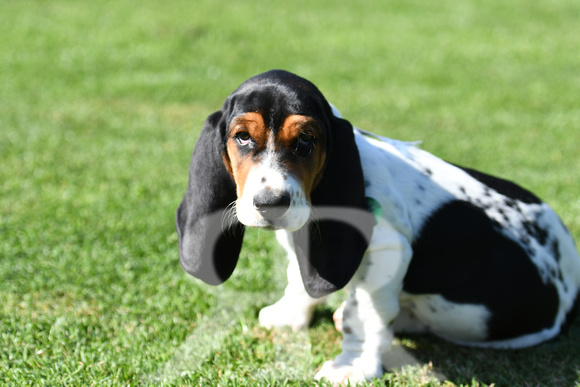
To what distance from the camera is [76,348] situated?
3.96 meters

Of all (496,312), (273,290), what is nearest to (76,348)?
(273,290)

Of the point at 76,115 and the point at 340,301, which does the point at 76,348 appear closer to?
the point at 340,301

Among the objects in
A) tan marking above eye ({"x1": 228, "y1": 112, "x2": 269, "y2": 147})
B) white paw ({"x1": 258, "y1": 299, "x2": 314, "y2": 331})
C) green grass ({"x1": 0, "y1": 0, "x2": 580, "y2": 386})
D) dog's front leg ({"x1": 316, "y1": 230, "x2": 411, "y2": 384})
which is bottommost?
green grass ({"x1": 0, "y1": 0, "x2": 580, "y2": 386})

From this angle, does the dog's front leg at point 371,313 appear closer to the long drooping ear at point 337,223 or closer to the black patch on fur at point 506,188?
the long drooping ear at point 337,223

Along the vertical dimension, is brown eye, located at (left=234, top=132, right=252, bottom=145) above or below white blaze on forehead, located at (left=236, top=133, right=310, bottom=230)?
above

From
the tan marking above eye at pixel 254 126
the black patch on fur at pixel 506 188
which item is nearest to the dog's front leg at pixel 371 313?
the black patch on fur at pixel 506 188

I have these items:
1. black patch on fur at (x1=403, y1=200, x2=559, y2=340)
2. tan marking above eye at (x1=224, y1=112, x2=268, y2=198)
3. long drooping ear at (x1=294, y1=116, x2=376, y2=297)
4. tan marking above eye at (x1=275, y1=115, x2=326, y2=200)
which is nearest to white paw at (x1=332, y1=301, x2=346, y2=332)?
black patch on fur at (x1=403, y1=200, x2=559, y2=340)

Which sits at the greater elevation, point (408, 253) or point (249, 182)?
point (249, 182)

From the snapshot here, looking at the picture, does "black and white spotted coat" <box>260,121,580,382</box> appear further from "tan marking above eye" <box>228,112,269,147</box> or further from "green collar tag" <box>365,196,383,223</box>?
"tan marking above eye" <box>228,112,269,147</box>

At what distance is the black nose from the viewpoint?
285 centimetres

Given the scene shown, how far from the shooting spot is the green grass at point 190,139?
397cm

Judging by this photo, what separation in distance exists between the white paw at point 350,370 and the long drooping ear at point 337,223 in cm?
54

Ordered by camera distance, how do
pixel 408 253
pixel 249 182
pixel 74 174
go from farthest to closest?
1. pixel 74 174
2. pixel 408 253
3. pixel 249 182

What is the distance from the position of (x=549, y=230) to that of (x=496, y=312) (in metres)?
0.62
